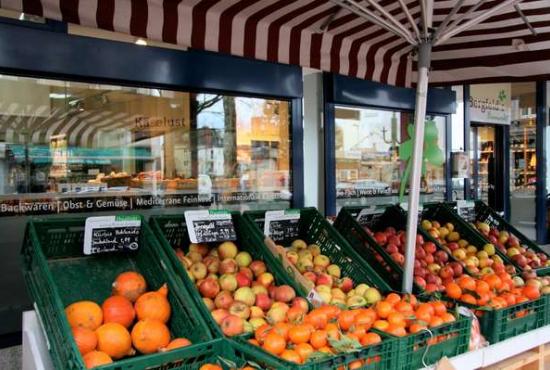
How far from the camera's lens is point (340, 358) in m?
1.79

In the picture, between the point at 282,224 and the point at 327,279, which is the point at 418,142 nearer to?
the point at 327,279

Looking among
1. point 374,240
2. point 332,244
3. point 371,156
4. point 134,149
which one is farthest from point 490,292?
point 371,156

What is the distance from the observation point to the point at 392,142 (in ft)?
21.1

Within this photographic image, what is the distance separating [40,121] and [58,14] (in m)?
1.92

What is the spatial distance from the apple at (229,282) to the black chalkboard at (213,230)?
0.95 ft

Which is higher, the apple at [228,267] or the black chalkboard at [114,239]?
the black chalkboard at [114,239]

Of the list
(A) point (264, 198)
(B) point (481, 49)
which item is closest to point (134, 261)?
(A) point (264, 198)

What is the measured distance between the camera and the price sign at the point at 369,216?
12.9 ft

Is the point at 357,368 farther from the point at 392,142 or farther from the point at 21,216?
the point at 392,142

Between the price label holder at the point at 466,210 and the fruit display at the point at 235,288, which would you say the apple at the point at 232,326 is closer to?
the fruit display at the point at 235,288

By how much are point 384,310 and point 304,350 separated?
580 mm

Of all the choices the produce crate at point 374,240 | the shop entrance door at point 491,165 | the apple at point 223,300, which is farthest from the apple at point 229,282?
the shop entrance door at point 491,165

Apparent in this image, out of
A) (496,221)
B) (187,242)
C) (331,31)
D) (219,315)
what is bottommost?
(219,315)

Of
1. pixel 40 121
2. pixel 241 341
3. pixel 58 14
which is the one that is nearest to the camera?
pixel 241 341
